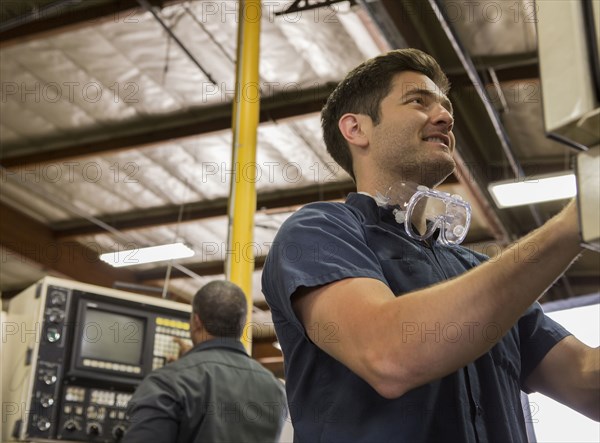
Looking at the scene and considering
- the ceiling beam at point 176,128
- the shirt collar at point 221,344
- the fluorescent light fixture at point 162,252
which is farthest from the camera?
the fluorescent light fixture at point 162,252

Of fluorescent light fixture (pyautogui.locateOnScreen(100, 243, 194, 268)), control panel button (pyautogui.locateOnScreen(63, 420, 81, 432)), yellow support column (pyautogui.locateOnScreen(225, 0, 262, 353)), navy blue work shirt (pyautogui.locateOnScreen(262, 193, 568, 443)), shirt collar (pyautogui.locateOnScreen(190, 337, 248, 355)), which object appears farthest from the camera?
fluorescent light fixture (pyautogui.locateOnScreen(100, 243, 194, 268))

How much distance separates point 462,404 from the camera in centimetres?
106

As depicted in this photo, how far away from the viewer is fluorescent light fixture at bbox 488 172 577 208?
19.1 feet

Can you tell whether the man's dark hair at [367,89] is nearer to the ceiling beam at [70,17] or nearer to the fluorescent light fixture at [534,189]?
the ceiling beam at [70,17]

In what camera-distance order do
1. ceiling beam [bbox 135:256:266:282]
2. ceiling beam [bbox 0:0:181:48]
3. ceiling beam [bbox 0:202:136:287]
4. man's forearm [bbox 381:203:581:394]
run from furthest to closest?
1. ceiling beam [bbox 135:256:266:282]
2. ceiling beam [bbox 0:202:136:287]
3. ceiling beam [bbox 0:0:181:48]
4. man's forearm [bbox 381:203:581:394]

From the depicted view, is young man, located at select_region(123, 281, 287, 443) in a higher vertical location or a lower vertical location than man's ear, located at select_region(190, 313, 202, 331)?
Answer: lower

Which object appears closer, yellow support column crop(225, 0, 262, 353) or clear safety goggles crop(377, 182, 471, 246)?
clear safety goggles crop(377, 182, 471, 246)

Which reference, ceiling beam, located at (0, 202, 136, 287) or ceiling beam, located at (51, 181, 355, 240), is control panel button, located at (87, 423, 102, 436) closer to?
Answer: ceiling beam, located at (51, 181, 355, 240)

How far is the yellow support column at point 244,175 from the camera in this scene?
3.42 m

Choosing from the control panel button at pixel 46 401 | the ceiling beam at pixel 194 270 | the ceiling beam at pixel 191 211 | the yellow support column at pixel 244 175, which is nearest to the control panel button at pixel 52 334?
the control panel button at pixel 46 401

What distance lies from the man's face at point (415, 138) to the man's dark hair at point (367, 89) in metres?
0.04

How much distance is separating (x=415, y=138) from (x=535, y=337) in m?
0.42

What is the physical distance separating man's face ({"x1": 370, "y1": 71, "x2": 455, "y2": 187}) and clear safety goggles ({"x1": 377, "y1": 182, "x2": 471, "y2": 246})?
1.4 inches

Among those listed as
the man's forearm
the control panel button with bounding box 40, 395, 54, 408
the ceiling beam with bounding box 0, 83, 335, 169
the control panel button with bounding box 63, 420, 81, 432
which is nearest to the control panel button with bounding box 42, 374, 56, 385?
the control panel button with bounding box 40, 395, 54, 408
